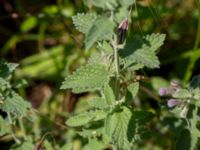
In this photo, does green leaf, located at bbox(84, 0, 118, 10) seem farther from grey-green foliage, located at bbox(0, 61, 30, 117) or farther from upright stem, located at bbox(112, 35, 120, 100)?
grey-green foliage, located at bbox(0, 61, 30, 117)

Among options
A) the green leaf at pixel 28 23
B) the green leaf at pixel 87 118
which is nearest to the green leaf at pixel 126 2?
the green leaf at pixel 87 118

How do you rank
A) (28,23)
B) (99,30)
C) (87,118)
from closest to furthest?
(99,30), (87,118), (28,23)

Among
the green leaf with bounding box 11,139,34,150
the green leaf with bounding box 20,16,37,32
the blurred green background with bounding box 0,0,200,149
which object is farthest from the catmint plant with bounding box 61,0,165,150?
the green leaf with bounding box 20,16,37,32

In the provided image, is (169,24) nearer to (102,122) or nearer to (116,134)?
(102,122)

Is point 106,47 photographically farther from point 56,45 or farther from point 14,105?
point 56,45

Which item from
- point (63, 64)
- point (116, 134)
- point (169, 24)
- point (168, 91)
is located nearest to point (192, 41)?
point (169, 24)

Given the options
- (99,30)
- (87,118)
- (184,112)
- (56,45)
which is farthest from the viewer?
(56,45)

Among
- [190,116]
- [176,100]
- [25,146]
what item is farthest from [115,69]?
[25,146]
